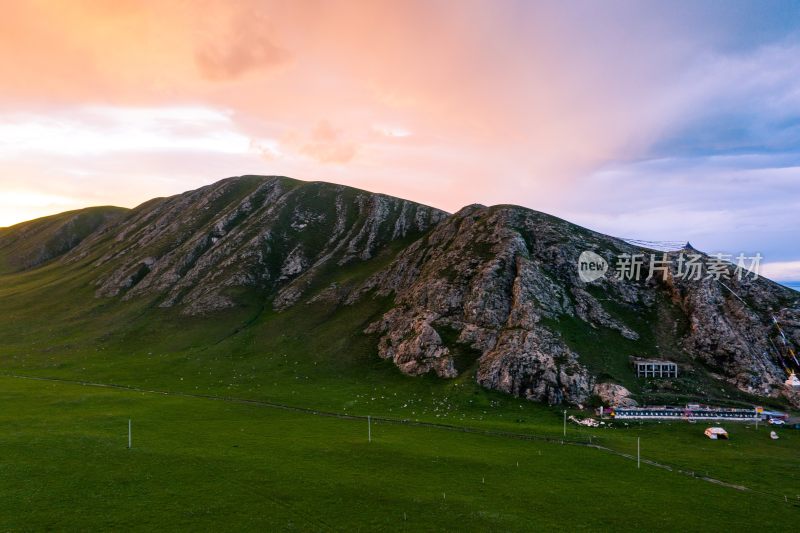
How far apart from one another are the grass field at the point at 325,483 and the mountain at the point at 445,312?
34.3 meters

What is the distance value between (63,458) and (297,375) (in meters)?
59.0

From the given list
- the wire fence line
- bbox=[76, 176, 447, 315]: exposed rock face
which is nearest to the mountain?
bbox=[76, 176, 447, 315]: exposed rock face

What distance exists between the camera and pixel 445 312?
11662cm

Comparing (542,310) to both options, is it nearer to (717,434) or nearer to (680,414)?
(680,414)

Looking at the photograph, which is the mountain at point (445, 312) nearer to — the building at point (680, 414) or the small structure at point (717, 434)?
the building at point (680, 414)

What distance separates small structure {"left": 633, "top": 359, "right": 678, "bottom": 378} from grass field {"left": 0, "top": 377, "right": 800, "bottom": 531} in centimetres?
4131

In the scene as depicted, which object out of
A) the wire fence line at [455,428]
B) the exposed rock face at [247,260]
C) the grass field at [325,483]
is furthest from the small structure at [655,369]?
the exposed rock face at [247,260]

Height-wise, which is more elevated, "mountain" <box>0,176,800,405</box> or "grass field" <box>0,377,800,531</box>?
"mountain" <box>0,176,800,405</box>

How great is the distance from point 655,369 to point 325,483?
79.6 meters

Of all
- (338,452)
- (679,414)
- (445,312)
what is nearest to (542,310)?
(445,312)

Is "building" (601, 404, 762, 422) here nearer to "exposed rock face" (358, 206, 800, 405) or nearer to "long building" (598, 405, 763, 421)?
"long building" (598, 405, 763, 421)

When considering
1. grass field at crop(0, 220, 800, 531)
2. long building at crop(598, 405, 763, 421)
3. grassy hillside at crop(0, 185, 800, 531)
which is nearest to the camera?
grass field at crop(0, 220, 800, 531)

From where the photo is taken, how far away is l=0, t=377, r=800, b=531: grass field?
37.6 metres

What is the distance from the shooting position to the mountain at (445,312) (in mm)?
93812
